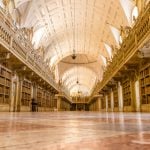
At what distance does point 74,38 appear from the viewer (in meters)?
26.8

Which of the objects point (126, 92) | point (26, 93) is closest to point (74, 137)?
point (126, 92)

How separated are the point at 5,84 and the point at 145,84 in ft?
25.6

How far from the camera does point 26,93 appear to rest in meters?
17.6

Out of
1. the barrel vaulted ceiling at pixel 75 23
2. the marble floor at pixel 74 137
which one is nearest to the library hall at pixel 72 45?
the barrel vaulted ceiling at pixel 75 23

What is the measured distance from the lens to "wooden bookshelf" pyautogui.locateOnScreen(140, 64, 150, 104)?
11.9 meters

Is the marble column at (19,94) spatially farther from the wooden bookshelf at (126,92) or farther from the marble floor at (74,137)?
the marble floor at (74,137)

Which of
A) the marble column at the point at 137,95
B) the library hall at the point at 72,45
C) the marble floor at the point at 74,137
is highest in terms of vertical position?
the library hall at the point at 72,45

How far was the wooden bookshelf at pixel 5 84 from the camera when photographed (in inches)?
476

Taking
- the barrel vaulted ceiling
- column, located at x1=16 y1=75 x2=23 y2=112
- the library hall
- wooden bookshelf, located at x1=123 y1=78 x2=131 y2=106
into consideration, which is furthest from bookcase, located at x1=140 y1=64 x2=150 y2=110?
column, located at x1=16 y1=75 x2=23 y2=112

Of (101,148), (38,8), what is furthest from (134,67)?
(101,148)

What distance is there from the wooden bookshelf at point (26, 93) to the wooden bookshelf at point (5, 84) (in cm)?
352

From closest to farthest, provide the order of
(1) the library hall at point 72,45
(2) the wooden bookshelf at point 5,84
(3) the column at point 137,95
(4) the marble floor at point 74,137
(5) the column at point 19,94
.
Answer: (4) the marble floor at point 74,137
(1) the library hall at point 72,45
(2) the wooden bookshelf at point 5,84
(3) the column at point 137,95
(5) the column at point 19,94

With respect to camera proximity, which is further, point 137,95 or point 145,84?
point 137,95

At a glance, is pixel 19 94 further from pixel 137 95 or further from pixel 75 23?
pixel 75 23
